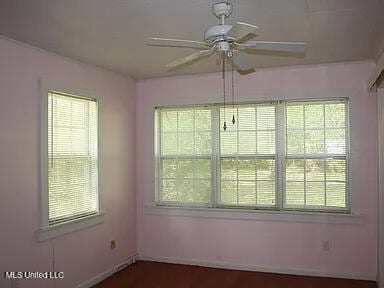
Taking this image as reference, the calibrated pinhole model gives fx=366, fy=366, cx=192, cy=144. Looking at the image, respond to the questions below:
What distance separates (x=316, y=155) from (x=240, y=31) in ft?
8.89

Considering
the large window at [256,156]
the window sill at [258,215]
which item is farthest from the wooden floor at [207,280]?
the large window at [256,156]

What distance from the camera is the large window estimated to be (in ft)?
14.1

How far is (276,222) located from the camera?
4.45m

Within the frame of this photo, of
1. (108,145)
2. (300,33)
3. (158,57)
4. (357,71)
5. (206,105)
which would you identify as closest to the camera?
(300,33)

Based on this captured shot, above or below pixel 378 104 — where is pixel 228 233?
below

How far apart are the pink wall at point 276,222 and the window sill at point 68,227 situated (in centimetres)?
97

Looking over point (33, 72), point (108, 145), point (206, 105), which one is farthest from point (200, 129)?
point (33, 72)

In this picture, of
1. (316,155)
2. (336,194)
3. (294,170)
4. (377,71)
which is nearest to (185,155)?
(294,170)

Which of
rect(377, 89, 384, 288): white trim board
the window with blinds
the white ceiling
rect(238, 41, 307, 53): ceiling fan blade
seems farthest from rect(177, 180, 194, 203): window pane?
rect(238, 41, 307, 53): ceiling fan blade

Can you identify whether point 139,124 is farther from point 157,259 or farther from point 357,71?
point 357,71

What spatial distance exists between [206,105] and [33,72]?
2161 millimetres

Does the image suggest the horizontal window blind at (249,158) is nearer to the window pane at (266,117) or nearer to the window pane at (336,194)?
the window pane at (266,117)

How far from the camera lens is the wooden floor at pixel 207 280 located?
4.03 m

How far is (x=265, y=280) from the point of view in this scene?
4.19 metres
